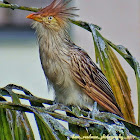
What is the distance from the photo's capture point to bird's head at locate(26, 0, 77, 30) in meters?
2.31

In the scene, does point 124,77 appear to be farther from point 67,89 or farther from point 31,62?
point 31,62

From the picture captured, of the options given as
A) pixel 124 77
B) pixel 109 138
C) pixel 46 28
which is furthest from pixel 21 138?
pixel 46 28

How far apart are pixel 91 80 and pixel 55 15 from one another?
0.39m

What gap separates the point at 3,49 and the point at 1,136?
11.7ft

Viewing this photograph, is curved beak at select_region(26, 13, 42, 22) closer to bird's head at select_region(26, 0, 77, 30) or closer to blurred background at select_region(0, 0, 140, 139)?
bird's head at select_region(26, 0, 77, 30)

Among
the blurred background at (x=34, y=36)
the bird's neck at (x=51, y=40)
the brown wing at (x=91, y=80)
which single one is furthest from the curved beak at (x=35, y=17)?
the blurred background at (x=34, y=36)

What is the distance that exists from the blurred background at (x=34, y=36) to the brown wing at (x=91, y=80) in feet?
7.55

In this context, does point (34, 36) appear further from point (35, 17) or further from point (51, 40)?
point (35, 17)

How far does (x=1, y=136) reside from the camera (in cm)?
172

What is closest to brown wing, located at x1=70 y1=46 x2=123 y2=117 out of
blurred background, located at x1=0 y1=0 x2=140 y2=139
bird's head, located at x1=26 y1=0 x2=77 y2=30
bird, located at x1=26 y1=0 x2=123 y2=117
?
bird, located at x1=26 y1=0 x2=123 y2=117

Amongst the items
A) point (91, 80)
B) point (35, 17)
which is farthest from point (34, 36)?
point (35, 17)

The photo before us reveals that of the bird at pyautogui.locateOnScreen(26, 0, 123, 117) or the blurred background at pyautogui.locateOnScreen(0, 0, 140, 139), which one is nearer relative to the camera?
the bird at pyautogui.locateOnScreen(26, 0, 123, 117)

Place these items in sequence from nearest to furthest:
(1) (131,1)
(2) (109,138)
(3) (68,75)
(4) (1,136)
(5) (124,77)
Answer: (2) (109,138)
(4) (1,136)
(5) (124,77)
(3) (68,75)
(1) (131,1)

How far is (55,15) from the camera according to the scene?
2383 mm
